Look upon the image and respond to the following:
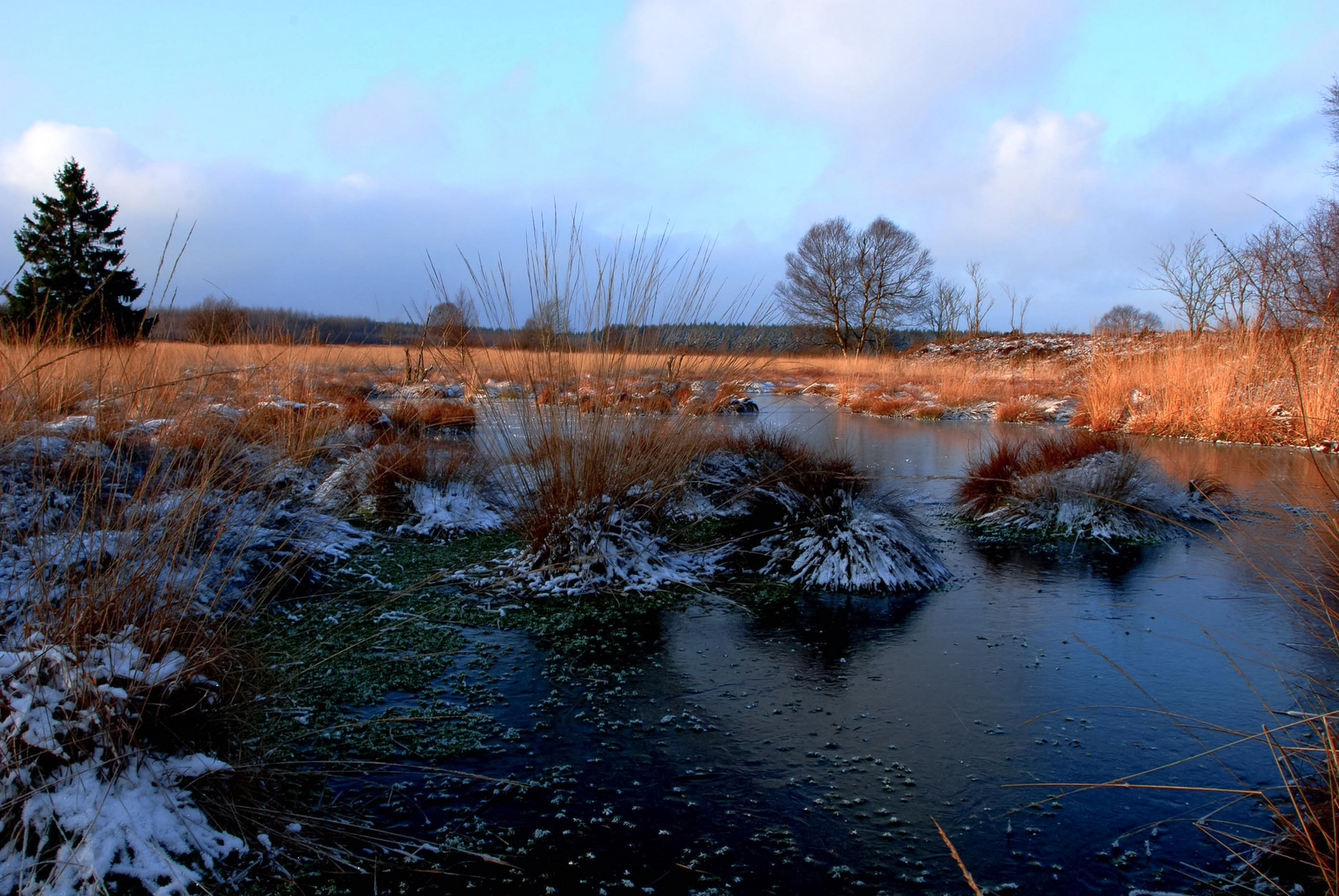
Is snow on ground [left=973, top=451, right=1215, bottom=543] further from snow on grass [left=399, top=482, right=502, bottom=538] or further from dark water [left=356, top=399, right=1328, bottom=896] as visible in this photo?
snow on grass [left=399, top=482, right=502, bottom=538]

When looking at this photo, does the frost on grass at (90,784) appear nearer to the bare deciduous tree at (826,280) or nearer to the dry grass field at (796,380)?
the dry grass field at (796,380)

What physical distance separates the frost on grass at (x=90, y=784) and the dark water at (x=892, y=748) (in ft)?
2.00

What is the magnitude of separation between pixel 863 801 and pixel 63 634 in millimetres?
2299

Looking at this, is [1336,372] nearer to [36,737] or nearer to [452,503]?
[452,503]

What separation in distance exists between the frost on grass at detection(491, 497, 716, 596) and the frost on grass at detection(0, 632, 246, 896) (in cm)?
260

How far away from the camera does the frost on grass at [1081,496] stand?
6.25 meters

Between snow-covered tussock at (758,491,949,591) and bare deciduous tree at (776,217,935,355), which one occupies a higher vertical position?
bare deciduous tree at (776,217,935,355)

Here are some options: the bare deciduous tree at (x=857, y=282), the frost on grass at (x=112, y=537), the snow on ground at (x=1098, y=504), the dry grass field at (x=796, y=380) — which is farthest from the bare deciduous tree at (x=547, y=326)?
the bare deciduous tree at (x=857, y=282)

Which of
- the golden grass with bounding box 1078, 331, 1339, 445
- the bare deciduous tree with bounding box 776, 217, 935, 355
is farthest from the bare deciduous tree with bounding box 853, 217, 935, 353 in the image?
the golden grass with bounding box 1078, 331, 1339, 445

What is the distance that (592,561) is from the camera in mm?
4680

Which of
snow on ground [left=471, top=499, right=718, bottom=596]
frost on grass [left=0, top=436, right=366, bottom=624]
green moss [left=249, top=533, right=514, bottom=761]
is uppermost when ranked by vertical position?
frost on grass [left=0, top=436, right=366, bottom=624]

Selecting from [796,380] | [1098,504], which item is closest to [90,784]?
[1098,504]

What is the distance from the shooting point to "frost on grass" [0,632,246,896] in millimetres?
1774

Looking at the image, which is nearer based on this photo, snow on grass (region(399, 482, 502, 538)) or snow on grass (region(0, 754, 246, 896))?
snow on grass (region(0, 754, 246, 896))
